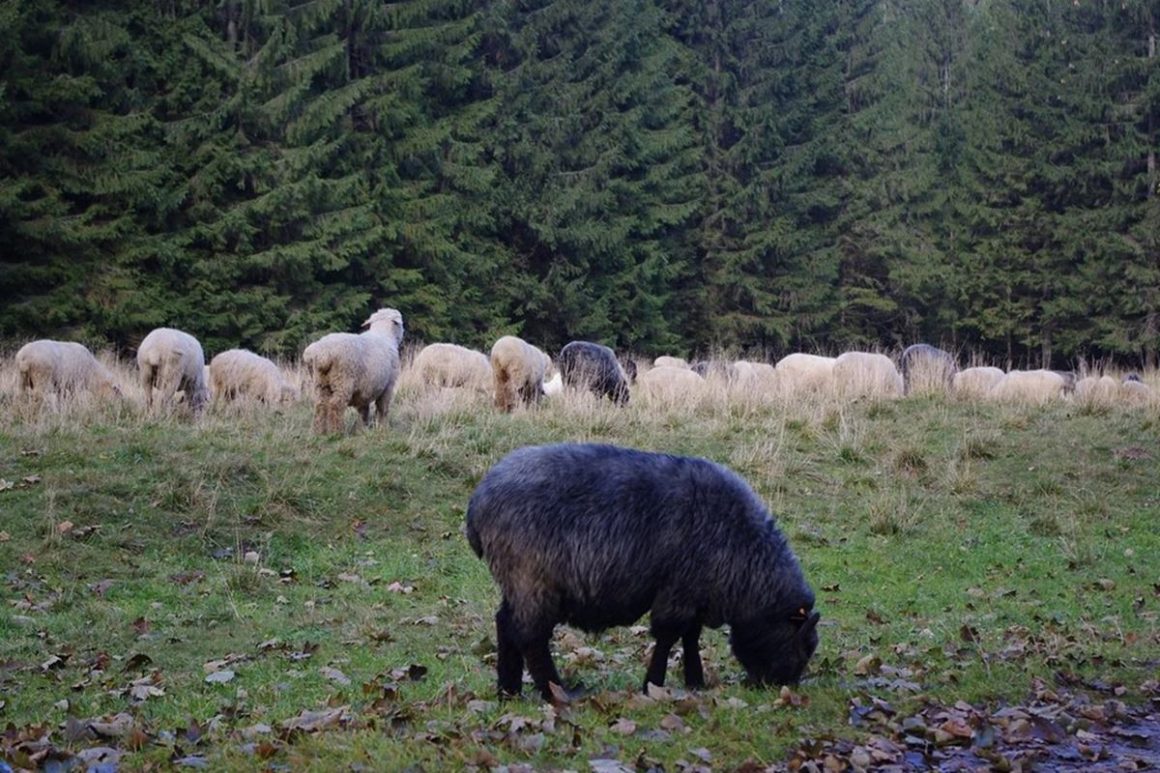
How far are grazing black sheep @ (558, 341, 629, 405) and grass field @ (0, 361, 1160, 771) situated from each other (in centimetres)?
254

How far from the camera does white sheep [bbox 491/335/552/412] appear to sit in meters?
17.9

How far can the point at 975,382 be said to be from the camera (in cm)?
2180

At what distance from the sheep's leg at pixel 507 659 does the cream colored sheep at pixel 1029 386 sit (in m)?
14.0

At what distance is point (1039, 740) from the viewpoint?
620cm

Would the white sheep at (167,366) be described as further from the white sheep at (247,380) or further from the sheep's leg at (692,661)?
the sheep's leg at (692,661)

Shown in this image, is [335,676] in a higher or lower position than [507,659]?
lower

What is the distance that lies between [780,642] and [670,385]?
13340 millimetres

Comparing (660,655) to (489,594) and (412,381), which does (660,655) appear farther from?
(412,381)

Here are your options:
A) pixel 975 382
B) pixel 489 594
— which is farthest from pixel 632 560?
pixel 975 382

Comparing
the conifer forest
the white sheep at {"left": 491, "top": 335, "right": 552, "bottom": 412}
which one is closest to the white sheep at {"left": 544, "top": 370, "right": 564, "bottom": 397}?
the white sheep at {"left": 491, "top": 335, "right": 552, "bottom": 412}

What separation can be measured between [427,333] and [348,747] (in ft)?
86.5

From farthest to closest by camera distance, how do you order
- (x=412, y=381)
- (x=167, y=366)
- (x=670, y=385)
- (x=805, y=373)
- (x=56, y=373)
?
(x=805, y=373) < (x=412, y=381) < (x=670, y=385) < (x=56, y=373) < (x=167, y=366)

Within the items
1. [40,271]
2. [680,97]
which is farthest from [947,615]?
[680,97]

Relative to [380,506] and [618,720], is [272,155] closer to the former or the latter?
[380,506]
